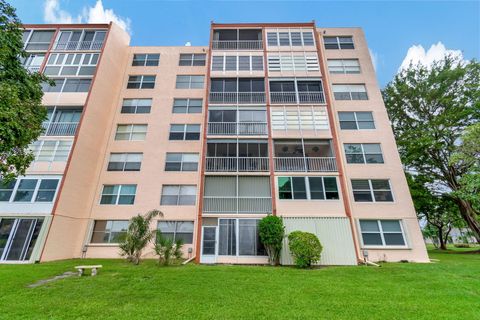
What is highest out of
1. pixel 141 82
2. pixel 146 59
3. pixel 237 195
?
pixel 146 59

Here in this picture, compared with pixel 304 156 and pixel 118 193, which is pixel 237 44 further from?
pixel 118 193

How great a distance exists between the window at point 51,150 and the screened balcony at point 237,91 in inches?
435

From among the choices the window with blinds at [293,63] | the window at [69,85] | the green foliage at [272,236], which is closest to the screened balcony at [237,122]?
the window with blinds at [293,63]

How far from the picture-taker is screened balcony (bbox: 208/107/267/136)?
16422 millimetres

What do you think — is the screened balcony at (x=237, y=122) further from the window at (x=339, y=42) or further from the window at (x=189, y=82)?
the window at (x=339, y=42)

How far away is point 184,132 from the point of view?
1831 cm

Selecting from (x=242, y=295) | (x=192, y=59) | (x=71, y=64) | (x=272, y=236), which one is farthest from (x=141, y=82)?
(x=242, y=295)

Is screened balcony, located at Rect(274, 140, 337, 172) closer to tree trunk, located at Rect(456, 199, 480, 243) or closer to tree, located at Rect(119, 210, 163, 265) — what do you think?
tree, located at Rect(119, 210, 163, 265)

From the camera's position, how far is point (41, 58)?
18.2m

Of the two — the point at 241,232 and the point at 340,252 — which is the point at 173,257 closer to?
the point at 241,232

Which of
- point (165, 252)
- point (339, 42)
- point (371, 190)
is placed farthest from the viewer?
point (339, 42)

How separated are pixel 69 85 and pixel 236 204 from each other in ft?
54.7

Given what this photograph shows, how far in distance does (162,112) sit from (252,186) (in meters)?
10.7

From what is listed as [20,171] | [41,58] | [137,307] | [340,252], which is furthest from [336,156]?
[41,58]
